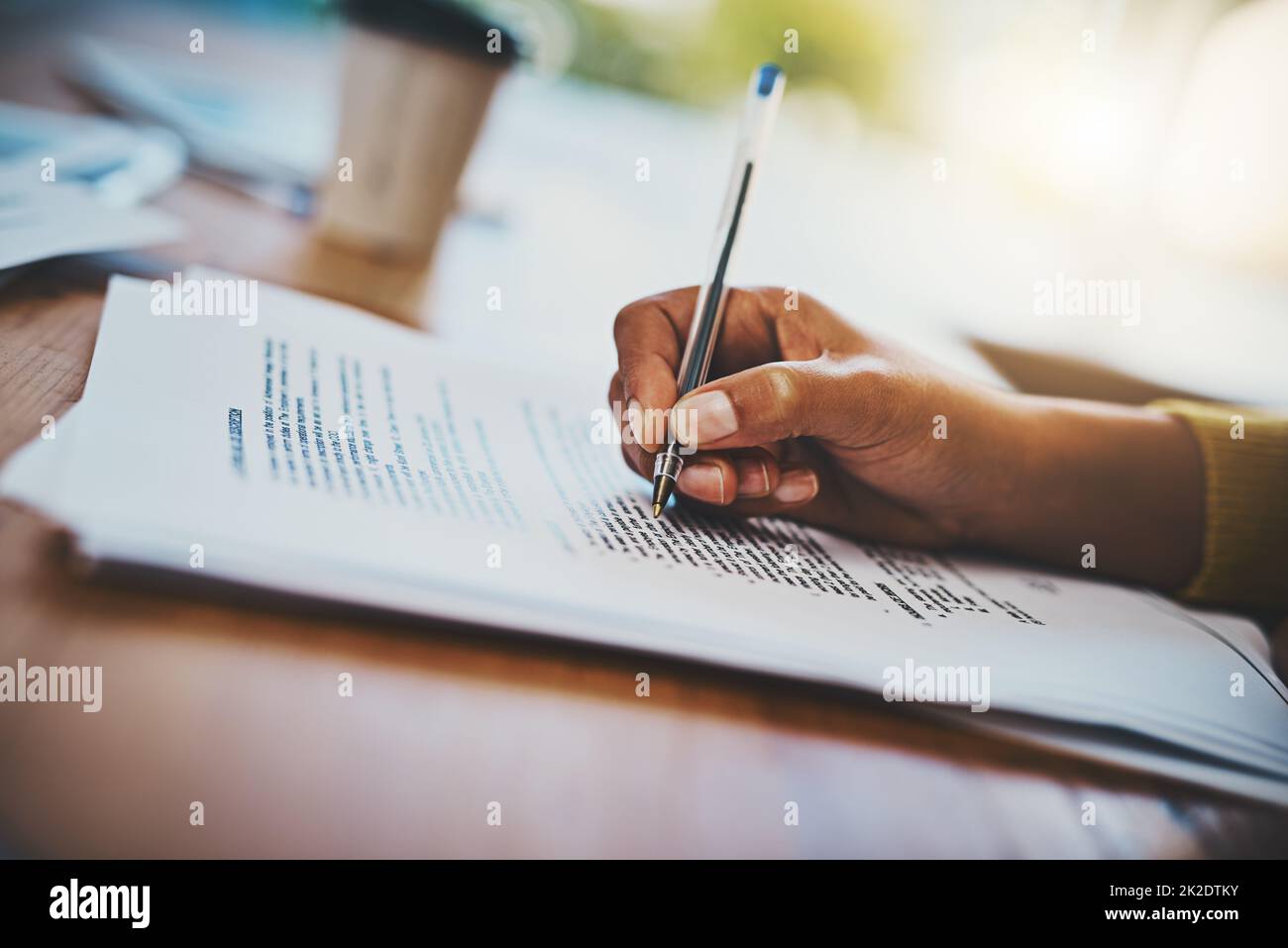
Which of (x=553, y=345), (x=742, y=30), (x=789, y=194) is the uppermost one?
(x=742, y=30)

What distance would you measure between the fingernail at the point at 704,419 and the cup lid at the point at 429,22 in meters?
0.42

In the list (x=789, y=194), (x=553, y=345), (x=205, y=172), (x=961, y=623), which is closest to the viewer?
(x=961, y=623)

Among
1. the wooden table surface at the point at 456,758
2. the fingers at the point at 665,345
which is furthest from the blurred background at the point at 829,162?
the wooden table surface at the point at 456,758

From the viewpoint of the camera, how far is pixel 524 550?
1.05ft

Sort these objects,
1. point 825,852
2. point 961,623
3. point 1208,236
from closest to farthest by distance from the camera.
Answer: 1. point 825,852
2. point 961,623
3. point 1208,236

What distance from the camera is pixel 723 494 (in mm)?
418

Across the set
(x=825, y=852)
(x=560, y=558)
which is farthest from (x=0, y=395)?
(x=825, y=852)

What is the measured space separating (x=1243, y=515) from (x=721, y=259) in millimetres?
349

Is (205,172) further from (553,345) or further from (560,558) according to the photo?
(560,558)

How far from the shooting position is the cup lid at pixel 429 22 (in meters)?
0.66

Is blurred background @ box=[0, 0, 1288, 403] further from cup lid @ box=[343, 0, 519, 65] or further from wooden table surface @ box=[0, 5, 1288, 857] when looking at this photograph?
wooden table surface @ box=[0, 5, 1288, 857]

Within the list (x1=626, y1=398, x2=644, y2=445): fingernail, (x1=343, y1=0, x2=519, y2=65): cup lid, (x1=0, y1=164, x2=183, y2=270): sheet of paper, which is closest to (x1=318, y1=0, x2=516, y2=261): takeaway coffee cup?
(x1=343, y1=0, x2=519, y2=65): cup lid

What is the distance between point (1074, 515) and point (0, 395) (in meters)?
0.53

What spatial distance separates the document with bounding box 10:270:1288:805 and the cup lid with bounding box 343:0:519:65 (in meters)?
0.31
